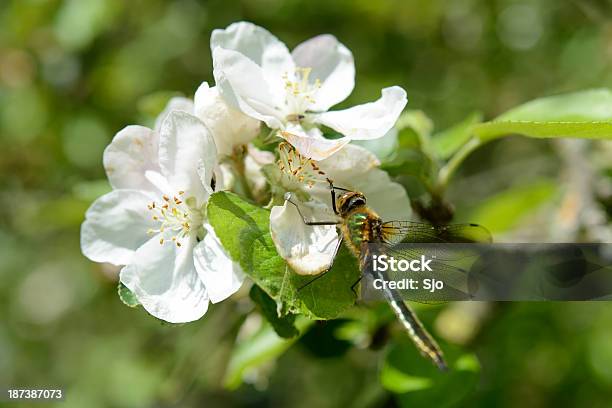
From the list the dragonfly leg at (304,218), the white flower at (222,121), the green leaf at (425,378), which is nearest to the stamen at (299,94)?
the white flower at (222,121)

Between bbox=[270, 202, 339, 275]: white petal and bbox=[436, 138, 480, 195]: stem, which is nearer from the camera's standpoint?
bbox=[270, 202, 339, 275]: white petal

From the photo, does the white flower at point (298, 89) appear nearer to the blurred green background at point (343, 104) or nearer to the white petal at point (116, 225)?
the white petal at point (116, 225)

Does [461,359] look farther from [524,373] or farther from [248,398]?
[248,398]

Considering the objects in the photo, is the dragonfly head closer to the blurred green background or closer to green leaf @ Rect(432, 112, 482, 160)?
green leaf @ Rect(432, 112, 482, 160)

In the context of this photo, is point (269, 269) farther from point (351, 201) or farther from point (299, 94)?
point (299, 94)

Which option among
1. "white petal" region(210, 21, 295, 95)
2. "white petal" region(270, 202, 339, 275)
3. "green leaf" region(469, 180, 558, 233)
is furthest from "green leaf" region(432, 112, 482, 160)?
"green leaf" region(469, 180, 558, 233)

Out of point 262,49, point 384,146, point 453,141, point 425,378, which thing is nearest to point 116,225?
point 262,49

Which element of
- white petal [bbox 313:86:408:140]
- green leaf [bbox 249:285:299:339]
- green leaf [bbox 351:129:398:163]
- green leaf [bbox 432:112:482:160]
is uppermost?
white petal [bbox 313:86:408:140]
